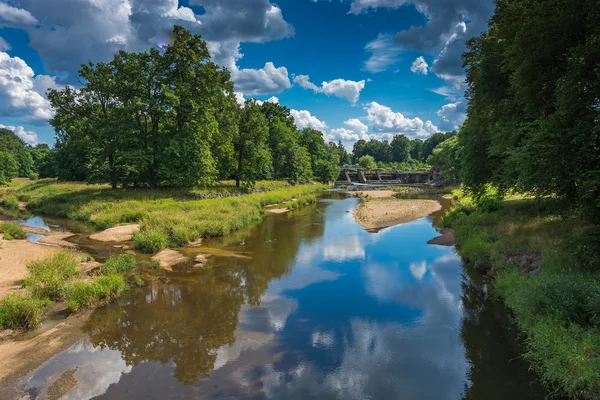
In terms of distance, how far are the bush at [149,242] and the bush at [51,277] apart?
578 cm

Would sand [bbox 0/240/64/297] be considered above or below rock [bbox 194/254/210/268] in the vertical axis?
above

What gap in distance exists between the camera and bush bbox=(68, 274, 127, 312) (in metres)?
12.9

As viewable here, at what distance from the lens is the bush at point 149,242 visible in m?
21.4

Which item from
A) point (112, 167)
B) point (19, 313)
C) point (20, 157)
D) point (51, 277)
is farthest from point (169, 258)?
point (20, 157)

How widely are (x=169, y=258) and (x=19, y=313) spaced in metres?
9.43

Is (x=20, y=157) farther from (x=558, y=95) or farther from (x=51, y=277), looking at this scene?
(x=558, y=95)

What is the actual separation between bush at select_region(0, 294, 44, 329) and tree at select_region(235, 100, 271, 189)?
39.9 metres

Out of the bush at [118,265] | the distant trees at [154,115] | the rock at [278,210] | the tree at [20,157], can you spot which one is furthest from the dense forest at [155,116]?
the tree at [20,157]

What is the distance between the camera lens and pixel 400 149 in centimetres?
17575

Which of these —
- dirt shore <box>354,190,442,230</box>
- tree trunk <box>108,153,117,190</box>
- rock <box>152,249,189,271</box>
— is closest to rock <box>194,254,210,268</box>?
rock <box>152,249,189,271</box>

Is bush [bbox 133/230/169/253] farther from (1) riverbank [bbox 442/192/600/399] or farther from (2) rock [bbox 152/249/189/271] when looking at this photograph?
(1) riverbank [bbox 442/192/600/399]

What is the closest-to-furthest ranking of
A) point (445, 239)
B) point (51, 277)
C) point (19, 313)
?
point (19, 313)
point (51, 277)
point (445, 239)

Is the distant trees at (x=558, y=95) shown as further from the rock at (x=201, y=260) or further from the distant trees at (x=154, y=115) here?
the distant trees at (x=154, y=115)

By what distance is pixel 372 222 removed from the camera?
113 feet
